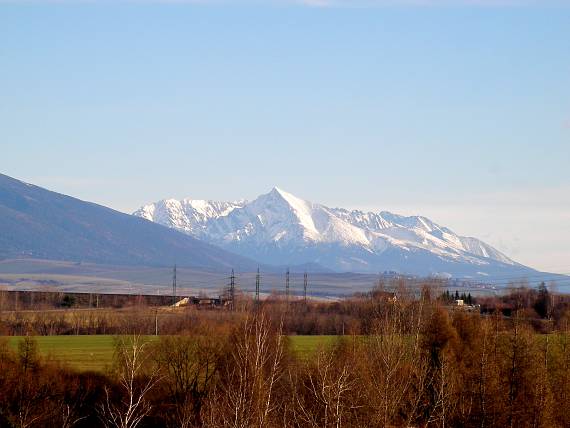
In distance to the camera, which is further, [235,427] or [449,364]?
[449,364]

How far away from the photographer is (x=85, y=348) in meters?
87.1

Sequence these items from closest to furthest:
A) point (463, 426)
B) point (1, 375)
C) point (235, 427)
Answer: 1. point (235, 427)
2. point (463, 426)
3. point (1, 375)

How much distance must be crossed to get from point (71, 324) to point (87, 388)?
51.0 meters

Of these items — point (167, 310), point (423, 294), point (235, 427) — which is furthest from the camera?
point (167, 310)

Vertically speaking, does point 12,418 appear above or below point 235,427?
below

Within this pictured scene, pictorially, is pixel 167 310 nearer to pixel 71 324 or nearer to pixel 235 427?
pixel 71 324

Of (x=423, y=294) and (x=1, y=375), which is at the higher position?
(x=423, y=294)

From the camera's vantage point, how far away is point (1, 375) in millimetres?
61844

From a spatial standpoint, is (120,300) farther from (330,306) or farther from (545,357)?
(545,357)

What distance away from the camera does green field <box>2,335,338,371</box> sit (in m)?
73.0

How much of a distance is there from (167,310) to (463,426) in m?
79.4

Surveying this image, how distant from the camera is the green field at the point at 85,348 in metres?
73.0

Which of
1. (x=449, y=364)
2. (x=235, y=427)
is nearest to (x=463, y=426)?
Answer: (x=449, y=364)

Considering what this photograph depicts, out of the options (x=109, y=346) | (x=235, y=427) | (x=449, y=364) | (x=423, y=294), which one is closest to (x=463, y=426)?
(x=449, y=364)
